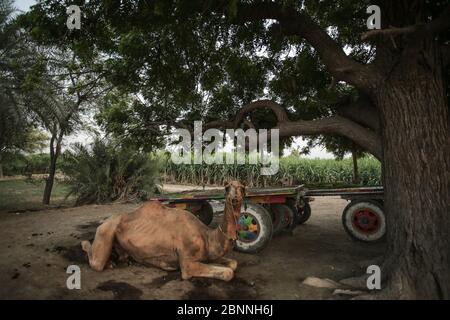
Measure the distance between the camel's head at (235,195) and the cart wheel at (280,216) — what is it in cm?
312

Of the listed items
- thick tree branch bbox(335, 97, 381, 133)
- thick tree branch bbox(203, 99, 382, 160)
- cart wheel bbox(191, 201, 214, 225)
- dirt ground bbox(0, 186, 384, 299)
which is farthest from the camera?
cart wheel bbox(191, 201, 214, 225)

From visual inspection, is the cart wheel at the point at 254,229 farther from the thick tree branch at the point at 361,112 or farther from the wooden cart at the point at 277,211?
the thick tree branch at the point at 361,112

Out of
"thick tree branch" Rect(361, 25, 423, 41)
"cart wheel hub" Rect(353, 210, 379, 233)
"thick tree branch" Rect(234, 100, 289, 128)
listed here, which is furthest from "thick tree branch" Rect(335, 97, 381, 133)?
"thick tree branch" Rect(361, 25, 423, 41)

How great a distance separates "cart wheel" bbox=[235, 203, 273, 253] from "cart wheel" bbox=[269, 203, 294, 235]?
1.38 m

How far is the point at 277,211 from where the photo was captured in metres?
7.64

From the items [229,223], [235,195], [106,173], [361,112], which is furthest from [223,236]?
[106,173]

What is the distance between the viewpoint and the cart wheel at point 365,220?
21.7 feet

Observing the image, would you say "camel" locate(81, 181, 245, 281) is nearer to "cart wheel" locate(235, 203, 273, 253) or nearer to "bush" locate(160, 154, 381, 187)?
"cart wheel" locate(235, 203, 273, 253)

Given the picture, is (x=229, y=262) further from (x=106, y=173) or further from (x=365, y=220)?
(x=106, y=173)

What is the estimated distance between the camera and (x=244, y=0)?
20.1ft

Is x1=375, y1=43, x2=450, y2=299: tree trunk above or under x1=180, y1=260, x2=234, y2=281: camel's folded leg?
above

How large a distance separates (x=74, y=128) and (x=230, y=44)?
25.2 ft

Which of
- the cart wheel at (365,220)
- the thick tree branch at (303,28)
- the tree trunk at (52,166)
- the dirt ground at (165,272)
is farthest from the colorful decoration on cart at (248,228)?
the tree trunk at (52,166)

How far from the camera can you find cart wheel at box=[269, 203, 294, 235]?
24.7 ft
